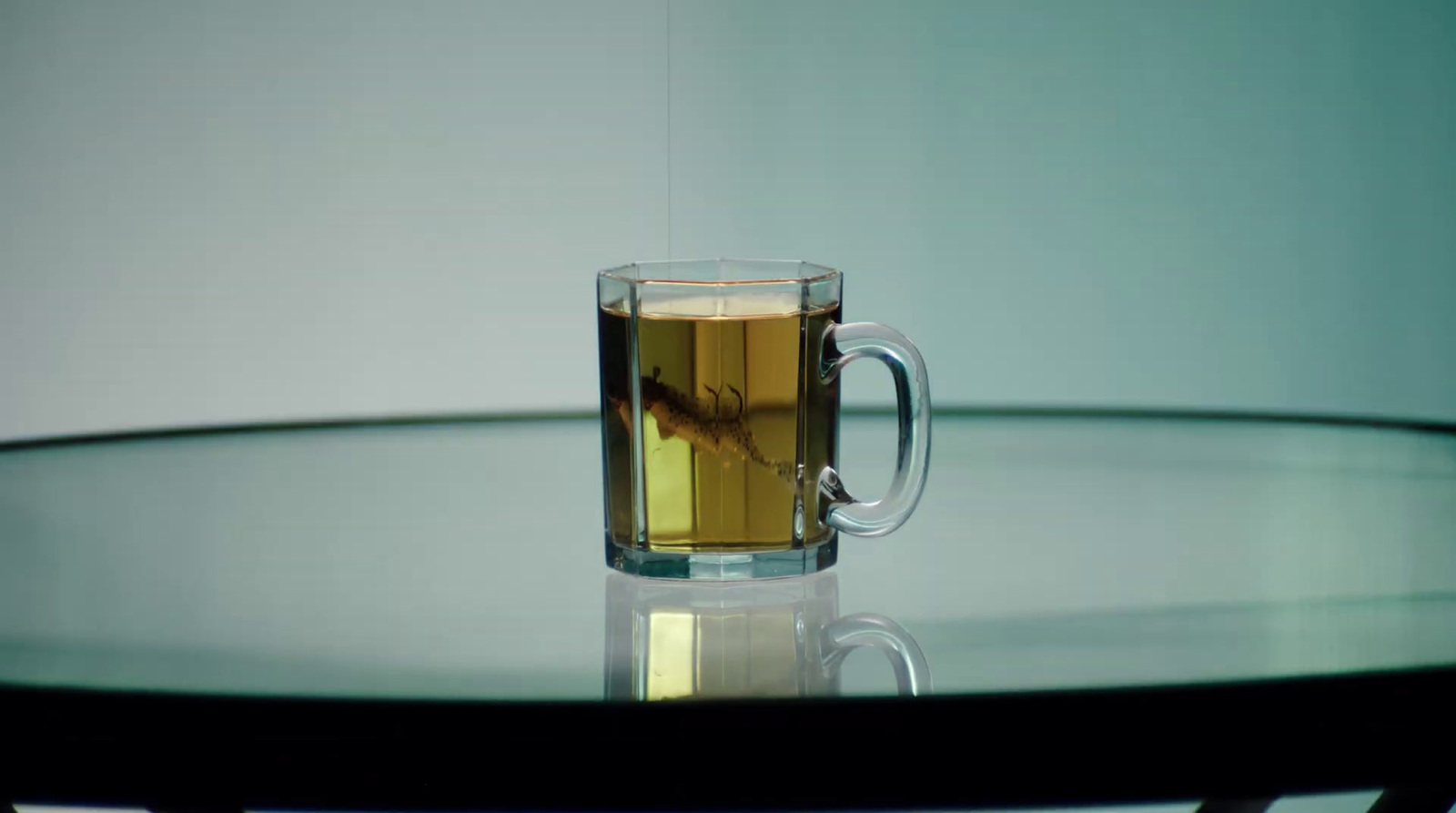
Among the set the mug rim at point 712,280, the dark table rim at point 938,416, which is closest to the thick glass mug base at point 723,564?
the mug rim at point 712,280

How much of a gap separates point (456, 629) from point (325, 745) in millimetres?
166

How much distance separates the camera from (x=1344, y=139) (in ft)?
6.41

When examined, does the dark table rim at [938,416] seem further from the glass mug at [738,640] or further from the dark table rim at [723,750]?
the dark table rim at [723,750]

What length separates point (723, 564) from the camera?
2.30ft

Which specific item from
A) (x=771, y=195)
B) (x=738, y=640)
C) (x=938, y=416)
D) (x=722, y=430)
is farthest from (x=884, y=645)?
(x=771, y=195)

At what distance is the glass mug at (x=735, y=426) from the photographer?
70cm

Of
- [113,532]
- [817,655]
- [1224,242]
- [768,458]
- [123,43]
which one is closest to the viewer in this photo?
[817,655]

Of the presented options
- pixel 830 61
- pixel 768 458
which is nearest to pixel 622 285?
pixel 768 458

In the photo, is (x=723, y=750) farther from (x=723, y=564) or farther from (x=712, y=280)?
(x=712, y=280)

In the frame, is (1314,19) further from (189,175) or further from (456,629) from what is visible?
(456,629)

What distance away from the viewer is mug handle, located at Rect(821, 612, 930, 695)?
0.53m

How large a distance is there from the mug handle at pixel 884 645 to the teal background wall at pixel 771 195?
1381 millimetres

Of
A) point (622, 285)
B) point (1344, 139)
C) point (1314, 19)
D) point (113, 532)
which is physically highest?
point (1314, 19)

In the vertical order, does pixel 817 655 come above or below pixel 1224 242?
below
